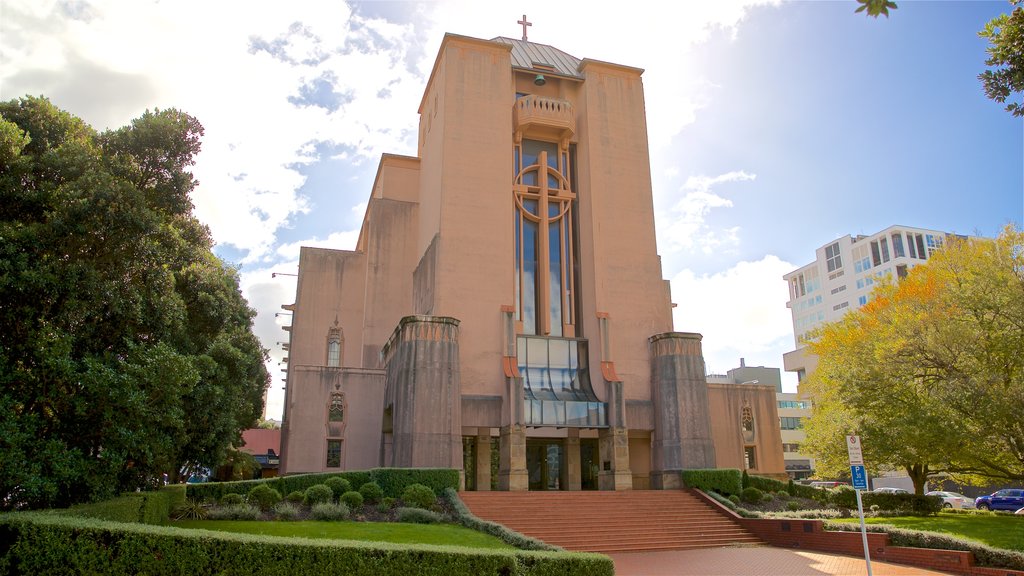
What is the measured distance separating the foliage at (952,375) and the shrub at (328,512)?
16644 mm

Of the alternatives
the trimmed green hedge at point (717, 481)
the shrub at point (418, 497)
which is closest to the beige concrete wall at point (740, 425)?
the trimmed green hedge at point (717, 481)

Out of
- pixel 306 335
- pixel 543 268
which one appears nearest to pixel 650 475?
pixel 543 268

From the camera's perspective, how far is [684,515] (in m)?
22.3

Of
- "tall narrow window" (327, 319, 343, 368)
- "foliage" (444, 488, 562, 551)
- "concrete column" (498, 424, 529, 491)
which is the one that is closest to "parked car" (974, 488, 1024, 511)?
"concrete column" (498, 424, 529, 491)

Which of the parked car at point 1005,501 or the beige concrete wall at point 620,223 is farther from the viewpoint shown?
the parked car at point 1005,501

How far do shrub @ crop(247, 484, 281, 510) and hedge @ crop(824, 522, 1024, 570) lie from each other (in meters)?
16.8

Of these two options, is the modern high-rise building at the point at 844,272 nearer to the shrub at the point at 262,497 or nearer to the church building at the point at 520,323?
the church building at the point at 520,323

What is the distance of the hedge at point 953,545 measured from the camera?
45.1 feet

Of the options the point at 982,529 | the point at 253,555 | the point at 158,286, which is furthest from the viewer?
the point at 982,529

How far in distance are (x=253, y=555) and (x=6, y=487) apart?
5.35 m

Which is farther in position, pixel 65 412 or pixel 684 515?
pixel 684 515

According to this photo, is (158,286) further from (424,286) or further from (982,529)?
(982,529)

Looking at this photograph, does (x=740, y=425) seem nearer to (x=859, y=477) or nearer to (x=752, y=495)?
(x=752, y=495)

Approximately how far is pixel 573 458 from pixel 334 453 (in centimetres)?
1086
